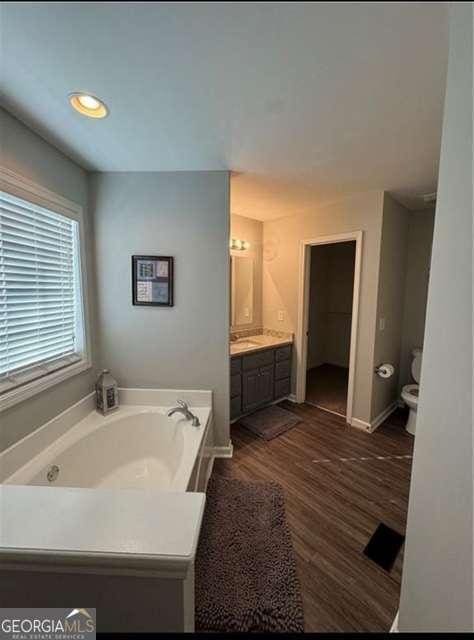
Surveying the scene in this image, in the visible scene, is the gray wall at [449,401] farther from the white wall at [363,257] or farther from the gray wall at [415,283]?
the gray wall at [415,283]

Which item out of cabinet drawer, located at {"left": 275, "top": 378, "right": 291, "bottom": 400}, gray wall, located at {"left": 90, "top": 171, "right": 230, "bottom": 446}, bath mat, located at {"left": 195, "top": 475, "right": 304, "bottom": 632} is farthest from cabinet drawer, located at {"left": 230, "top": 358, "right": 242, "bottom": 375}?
bath mat, located at {"left": 195, "top": 475, "right": 304, "bottom": 632}

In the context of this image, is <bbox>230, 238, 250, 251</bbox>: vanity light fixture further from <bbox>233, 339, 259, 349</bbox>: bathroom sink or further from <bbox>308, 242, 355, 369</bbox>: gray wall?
<bbox>308, 242, 355, 369</bbox>: gray wall

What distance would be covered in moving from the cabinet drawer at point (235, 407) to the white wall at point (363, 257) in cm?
111

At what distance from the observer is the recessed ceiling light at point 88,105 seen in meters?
1.10

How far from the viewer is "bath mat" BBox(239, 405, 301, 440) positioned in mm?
2488

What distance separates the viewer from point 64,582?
2.41ft

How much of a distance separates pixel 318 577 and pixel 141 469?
4.17 feet

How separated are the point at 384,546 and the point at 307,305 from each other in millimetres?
2174

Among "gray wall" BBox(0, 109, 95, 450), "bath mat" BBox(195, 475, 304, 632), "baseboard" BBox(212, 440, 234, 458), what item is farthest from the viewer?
"baseboard" BBox(212, 440, 234, 458)

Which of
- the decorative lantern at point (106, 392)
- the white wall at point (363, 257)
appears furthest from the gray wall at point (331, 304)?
the decorative lantern at point (106, 392)

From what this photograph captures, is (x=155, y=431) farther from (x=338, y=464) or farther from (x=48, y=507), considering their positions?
(x=338, y=464)

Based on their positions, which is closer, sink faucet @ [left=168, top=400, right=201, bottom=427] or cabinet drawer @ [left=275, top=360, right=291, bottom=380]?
sink faucet @ [left=168, top=400, right=201, bottom=427]

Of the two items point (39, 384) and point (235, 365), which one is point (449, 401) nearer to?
point (39, 384)

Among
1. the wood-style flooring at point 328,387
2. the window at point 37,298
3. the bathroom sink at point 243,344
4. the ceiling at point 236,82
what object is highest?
the ceiling at point 236,82
